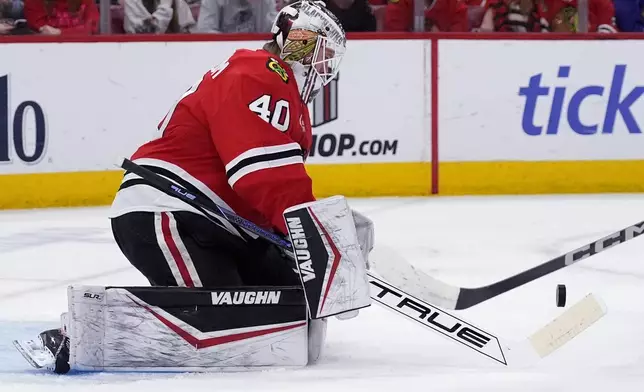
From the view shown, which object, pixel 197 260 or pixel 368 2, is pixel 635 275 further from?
pixel 368 2

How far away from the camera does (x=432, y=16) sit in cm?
613

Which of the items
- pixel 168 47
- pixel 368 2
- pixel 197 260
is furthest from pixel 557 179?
pixel 197 260

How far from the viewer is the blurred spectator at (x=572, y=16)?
6191 mm

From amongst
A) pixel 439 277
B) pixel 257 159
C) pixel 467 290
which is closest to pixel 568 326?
pixel 467 290

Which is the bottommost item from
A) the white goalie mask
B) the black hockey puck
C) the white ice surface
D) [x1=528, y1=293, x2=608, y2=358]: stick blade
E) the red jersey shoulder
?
the white ice surface

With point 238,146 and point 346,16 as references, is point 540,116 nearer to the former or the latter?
point 346,16

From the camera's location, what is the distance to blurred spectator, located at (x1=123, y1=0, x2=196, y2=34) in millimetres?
5789

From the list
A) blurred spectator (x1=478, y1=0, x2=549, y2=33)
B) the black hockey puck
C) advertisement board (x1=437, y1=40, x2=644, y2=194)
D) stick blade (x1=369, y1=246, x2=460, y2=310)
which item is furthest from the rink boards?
the black hockey puck

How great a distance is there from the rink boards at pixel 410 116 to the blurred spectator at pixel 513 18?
110mm

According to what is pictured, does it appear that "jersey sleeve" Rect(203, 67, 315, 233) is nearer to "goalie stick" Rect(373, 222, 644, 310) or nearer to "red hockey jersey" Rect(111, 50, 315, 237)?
"red hockey jersey" Rect(111, 50, 315, 237)

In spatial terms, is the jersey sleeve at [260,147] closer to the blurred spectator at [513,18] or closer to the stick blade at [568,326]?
the stick blade at [568,326]

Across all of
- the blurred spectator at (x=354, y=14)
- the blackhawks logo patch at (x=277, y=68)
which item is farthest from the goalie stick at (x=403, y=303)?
the blurred spectator at (x=354, y=14)

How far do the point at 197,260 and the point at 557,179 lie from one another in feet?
12.2

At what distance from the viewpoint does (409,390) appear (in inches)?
100
